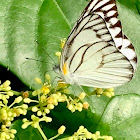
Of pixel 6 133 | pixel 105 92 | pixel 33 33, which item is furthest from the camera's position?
pixel 33 33

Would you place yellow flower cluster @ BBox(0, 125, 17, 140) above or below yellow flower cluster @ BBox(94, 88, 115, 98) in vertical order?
below

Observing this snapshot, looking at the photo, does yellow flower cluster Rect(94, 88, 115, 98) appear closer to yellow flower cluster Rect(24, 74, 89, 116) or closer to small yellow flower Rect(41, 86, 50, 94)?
yellow flower cluster Rect(24, 74, 89, 116)

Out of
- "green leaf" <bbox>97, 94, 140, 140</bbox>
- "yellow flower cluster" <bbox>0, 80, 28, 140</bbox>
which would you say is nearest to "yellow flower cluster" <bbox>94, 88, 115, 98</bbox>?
"green leaf" <bbox>97, 94, 140, 140</bbox>

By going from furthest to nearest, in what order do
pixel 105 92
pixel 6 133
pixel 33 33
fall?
pixel 33 33 → pixel 105 92 → pixel 6 133

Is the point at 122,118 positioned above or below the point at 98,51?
below

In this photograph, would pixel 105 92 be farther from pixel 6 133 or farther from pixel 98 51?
pixel 6 133

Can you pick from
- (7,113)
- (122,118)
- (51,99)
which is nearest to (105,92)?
(122,118)
